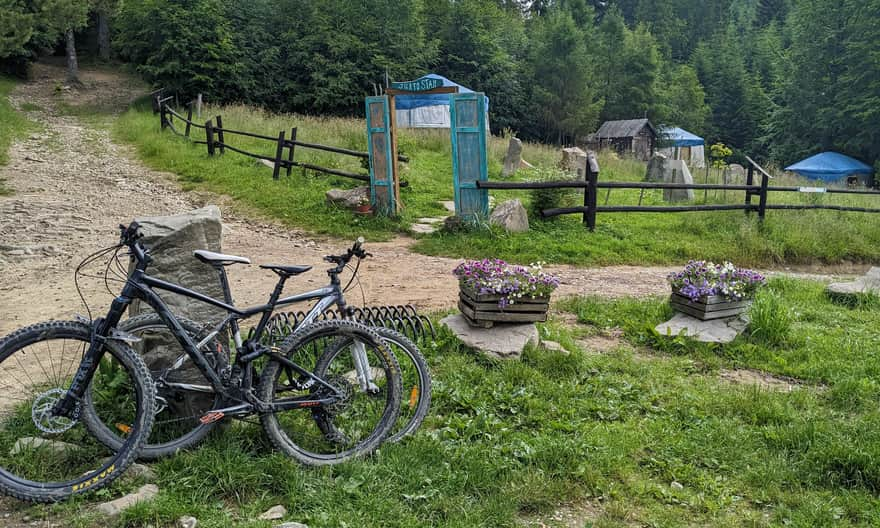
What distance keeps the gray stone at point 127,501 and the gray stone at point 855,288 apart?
24.5 ft

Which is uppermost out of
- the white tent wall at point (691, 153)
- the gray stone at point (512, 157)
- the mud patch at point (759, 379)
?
the gray stone at point (512, 157)

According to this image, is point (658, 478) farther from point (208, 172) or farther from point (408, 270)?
point (208, 172)

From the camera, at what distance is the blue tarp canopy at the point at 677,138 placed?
4016 centimetres

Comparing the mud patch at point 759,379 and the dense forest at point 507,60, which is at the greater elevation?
the dense forest at point 507,60

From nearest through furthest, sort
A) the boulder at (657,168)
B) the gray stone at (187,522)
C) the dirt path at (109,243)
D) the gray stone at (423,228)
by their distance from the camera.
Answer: the gray stone at (187,522) → the dirt path at (109,243) → the gray stone at (423,228) → the boulder at (657,168)

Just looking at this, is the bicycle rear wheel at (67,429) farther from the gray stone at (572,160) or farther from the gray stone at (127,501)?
the gray stone at (572,160)

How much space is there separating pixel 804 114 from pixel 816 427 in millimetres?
44883

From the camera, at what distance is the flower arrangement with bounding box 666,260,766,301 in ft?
20.2

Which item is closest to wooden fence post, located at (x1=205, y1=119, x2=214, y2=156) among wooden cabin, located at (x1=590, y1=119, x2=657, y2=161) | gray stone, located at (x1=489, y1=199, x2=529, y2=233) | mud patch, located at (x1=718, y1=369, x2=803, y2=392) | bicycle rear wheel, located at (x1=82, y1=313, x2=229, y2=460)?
gray stone, located at (x1=489, y1=199, x2=529, y2=233)

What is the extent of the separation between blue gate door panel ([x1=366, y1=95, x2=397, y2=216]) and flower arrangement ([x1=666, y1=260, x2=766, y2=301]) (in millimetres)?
5758

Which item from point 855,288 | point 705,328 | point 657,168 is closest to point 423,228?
point 705,328

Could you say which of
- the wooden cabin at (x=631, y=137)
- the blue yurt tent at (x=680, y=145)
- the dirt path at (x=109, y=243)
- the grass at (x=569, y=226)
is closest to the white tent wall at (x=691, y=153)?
the blue yurt tent at (x=680, y=145)

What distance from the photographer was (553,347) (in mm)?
5438

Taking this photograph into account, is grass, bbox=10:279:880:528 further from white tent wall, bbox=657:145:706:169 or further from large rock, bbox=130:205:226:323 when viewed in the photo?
white tent wall, bbox=657:145:706:169
